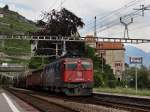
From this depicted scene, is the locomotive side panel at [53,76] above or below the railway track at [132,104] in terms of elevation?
above

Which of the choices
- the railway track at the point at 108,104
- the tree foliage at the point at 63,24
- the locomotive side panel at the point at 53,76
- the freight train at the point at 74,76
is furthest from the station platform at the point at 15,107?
the tree foliage at the point at 63,24

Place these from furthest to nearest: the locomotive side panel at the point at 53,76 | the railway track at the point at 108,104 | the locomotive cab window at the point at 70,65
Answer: the locomotive side panel at the point at 53,76 < the locomotive cab window at the point at 70,65 < the railway track at the point at 108,104

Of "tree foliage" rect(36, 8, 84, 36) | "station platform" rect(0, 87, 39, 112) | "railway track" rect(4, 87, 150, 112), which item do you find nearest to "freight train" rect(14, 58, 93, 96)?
"railway track" rect(4, 87, 150, 112)

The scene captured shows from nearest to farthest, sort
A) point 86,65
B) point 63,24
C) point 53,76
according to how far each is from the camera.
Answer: point 86,65 < point 53,76 < point 63,24

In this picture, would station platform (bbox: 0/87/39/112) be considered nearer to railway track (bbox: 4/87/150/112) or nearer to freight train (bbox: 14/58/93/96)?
railway track (bbox: 4/87/150/112)

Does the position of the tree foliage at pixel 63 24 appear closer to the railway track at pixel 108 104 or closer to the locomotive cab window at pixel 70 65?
the locomotive cab window at pixel 70 65

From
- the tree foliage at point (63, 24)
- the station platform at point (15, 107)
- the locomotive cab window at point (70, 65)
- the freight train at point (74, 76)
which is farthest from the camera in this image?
the tree foliage at point (63, 24)

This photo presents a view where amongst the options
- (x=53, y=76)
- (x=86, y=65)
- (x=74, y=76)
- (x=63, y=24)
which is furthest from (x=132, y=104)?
(x=63, y=24)

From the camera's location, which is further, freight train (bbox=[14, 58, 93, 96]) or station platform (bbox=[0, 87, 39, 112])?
freight train (bbox=[14, 58, 93, 96])

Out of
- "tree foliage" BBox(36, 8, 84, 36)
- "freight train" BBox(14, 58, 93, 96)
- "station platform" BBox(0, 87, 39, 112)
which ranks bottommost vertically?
"station platform" BBox(0, 87, 39, 112)

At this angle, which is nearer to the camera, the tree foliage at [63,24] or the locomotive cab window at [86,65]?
the locomotive cab window at [86,65]

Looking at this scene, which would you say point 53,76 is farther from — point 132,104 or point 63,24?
point 63,24

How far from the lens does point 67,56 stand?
40.6 metres

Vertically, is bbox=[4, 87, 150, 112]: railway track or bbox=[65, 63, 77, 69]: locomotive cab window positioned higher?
bbox=[65, 63, 77, 69]: locomotive cab window
